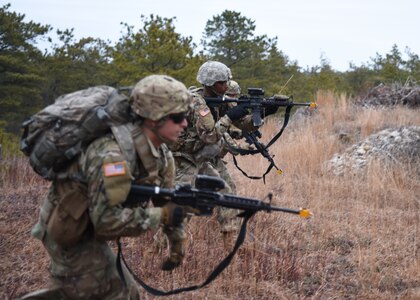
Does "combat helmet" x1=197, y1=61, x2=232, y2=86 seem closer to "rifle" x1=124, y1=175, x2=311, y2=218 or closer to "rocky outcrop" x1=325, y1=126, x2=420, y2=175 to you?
"rifle" x1=124, y1=175, x2=311, y2=218

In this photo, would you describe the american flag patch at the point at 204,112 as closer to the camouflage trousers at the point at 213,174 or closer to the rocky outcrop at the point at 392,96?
the camouflage trousers at the point at 213,174

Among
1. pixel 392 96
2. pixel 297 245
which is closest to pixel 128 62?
pixel 392 96

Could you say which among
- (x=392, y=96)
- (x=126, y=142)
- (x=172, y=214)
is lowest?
(x=172, y=214)

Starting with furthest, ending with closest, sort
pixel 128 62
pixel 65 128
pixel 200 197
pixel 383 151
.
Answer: pixel 128 62 → pixel 383 151 → pixel 200 197 → pixel 65 128

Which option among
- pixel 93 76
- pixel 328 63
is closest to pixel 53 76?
pixel 93 76

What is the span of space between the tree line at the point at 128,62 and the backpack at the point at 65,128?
1290 cm

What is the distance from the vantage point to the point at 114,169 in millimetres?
2229

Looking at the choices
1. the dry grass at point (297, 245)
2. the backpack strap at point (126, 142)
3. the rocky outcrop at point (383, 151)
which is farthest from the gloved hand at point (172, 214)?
the rocky outcrop at point (383, 151)

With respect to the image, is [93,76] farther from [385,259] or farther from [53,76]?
[385,259]

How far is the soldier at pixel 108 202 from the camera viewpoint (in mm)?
2273

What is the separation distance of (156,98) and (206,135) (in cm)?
199

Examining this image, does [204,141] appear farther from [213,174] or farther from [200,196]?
[200,196]

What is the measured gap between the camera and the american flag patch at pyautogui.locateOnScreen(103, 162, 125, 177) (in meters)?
2.22

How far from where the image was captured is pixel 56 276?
2596mm
